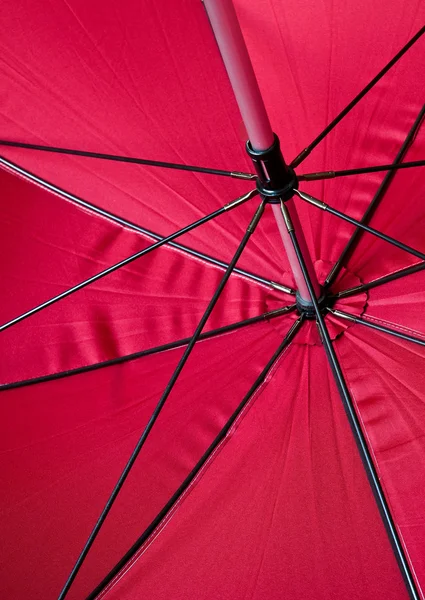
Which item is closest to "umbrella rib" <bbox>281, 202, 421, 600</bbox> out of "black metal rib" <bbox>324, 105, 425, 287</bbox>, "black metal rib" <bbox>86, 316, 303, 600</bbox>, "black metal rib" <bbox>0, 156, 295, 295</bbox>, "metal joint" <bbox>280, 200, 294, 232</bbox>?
"metal joint" <bbox>280, 200, 294, 232</bbox>

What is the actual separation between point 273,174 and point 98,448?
651mm

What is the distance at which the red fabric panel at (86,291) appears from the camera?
1.74 meters

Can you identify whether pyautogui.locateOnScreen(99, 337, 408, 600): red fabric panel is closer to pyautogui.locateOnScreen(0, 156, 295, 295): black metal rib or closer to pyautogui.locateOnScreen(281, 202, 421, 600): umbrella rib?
pyautogui.locateOnScreen(281, 202, 421, 600): umbrella rib

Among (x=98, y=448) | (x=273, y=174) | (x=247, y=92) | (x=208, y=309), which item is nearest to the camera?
(x=247, y=92)

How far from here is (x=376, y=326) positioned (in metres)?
1.58

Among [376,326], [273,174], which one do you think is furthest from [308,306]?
[273,174]

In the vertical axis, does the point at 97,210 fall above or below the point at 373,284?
above

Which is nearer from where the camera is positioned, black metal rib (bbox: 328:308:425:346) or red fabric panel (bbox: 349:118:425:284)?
black metal rib (bbox: 328:308:425:346)

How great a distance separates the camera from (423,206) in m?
1.67

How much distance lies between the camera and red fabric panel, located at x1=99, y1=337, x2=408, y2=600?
4.25ft

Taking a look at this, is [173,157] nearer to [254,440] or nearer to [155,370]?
[155,370]

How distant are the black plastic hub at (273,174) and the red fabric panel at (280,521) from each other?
0.40 meters

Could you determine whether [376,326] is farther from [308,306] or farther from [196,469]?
[196,469]

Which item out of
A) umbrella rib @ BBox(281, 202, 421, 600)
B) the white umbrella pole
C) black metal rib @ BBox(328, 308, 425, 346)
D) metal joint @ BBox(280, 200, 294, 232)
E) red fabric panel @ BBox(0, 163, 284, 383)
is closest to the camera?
the white umbrella pole
